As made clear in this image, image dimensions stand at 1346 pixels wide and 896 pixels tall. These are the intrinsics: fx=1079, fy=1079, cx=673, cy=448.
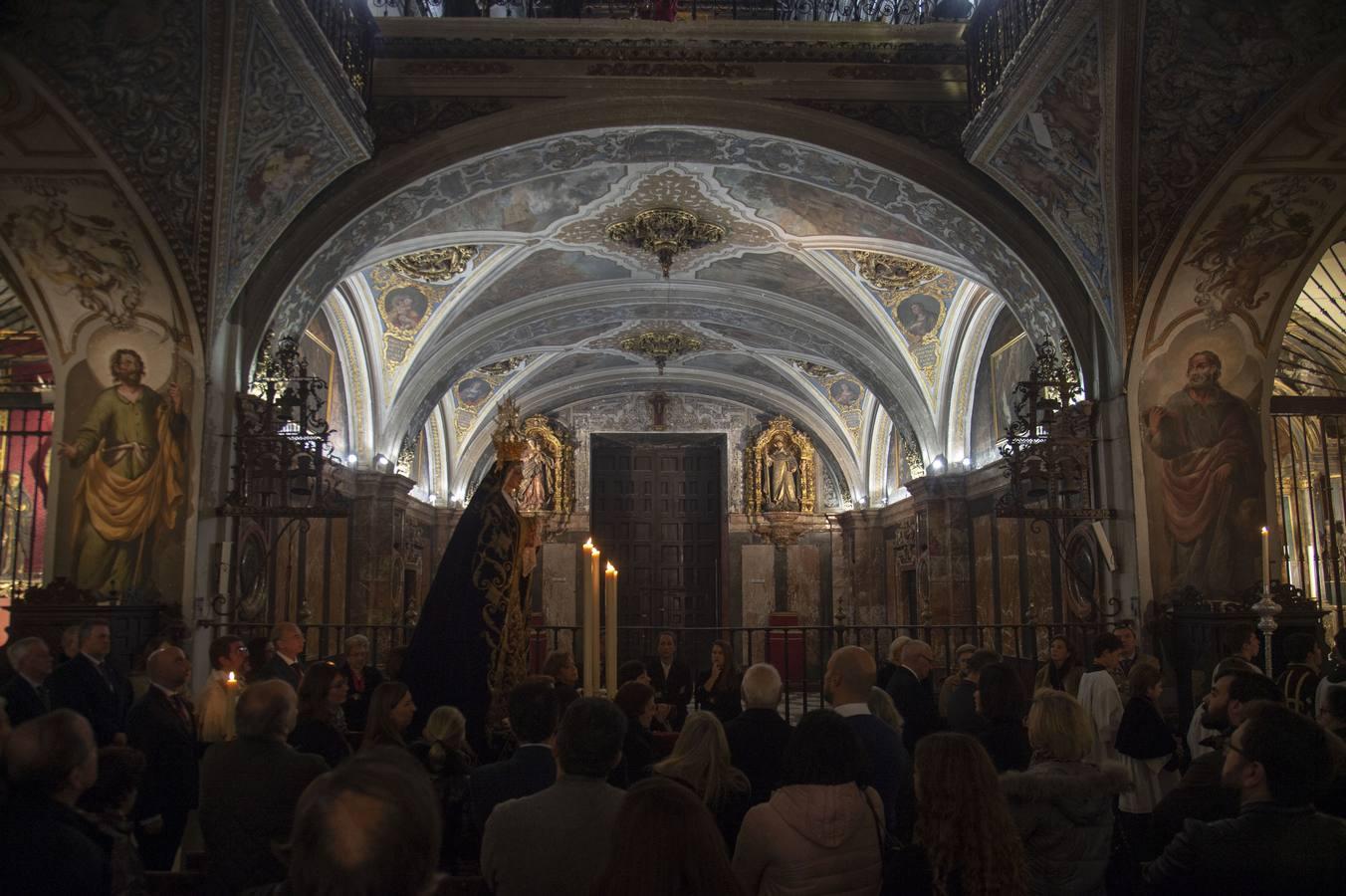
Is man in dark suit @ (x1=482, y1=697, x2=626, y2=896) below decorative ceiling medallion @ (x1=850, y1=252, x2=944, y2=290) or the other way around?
below

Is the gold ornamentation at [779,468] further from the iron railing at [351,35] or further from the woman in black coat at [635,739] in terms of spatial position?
the woman in black coat at [635,739]

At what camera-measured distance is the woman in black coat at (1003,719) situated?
4.04m

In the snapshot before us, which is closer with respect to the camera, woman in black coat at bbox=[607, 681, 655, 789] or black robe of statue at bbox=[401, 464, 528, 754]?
woman in black coat at bbox=[607, 681, 655, 789]

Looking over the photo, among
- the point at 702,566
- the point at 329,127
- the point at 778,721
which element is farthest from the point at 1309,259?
the point at 702,566

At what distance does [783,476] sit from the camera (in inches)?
886

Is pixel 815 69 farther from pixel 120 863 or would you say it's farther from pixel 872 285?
pixel 120 863

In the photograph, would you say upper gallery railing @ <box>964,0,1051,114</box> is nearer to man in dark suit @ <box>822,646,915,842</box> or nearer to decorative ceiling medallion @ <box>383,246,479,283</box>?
man in dark suit @ <box>822,646,915,842</box>

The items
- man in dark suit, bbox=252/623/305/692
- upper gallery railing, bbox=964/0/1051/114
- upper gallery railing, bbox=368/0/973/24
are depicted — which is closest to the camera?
man in dark suit, bbox=252/623/305/692

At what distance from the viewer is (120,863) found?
A: 8.98 ft

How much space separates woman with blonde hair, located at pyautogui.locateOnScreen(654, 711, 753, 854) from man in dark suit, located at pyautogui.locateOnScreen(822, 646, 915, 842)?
0.46 metres

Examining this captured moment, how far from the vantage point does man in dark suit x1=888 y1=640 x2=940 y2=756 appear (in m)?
5.49

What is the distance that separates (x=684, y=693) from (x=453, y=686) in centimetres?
369

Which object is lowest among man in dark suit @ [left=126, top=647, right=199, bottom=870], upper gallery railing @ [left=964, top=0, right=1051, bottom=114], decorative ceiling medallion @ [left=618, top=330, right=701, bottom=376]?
man in dark suit @ [left=126, top=647, right=199, bottom=870]

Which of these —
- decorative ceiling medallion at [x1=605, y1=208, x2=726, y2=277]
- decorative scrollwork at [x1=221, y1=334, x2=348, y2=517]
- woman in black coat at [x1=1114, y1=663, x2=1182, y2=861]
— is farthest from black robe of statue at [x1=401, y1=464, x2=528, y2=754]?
decorative ceiling medallion at [x1=605, y1=208, x2=726, y2=277]
